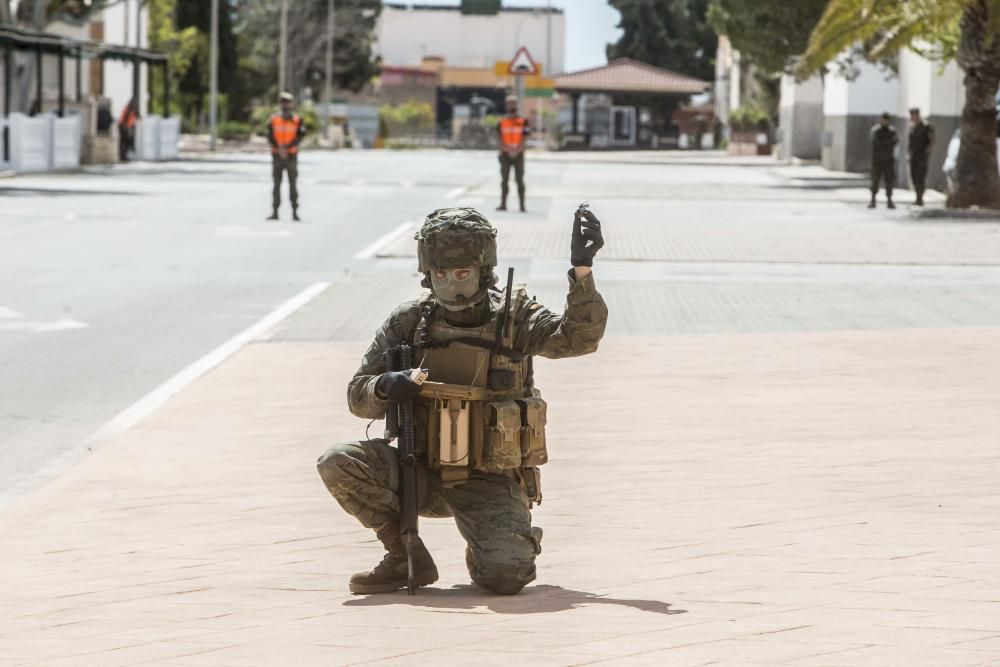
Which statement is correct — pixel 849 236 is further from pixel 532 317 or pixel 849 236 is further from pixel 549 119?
pixel 549 119

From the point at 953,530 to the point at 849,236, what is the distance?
64.3 feet

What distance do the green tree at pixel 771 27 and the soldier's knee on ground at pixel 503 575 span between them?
4487 cm

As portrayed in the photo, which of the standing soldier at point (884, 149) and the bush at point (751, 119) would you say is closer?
the standing soldier at point (884, 149)

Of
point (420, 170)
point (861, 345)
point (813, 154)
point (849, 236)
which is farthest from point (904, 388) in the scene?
point (813, 154)

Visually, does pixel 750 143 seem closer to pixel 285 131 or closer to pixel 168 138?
pixel 168 138

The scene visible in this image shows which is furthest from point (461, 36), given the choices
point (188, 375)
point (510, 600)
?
point (510, 600)

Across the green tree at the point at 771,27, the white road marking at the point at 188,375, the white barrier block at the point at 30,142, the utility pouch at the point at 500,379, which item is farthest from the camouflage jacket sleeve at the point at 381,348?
the green tree at the point at 771,27

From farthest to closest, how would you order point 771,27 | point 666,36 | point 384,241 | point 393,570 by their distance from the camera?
1. point 666,36
2. point 771,27
3. point 384,241
4. point 393,570

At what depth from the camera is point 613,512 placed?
24.1 ft

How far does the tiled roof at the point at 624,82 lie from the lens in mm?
96062

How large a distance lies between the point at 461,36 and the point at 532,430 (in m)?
128

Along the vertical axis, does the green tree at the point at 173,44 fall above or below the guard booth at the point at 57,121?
above

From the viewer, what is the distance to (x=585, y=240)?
5617 mm

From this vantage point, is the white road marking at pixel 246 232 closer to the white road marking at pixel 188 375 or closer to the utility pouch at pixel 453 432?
the white road marking at pixel 188 375
